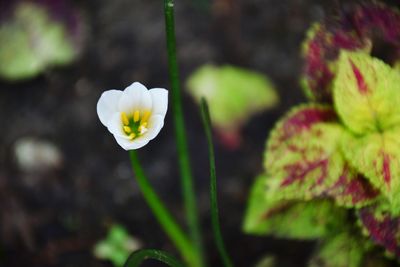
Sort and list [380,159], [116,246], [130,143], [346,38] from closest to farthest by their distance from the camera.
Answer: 1. [130,143]
2. [380,159]
3. [346,38]
4. [116,246]

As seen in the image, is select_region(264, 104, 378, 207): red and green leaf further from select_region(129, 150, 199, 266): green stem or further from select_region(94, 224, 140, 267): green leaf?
select_region(94, 224, 140, 267): green leaf

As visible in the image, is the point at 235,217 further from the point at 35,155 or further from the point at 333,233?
the point at 35,155

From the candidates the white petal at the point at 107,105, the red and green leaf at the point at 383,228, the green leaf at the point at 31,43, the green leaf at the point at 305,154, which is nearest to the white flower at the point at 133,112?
the white petal at the point at 107,105

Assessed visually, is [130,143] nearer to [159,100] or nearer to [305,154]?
[159,100]

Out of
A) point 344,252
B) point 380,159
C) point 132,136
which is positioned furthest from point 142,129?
point 344,252

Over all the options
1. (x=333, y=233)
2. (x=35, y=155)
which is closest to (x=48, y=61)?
(x=35, y=155)

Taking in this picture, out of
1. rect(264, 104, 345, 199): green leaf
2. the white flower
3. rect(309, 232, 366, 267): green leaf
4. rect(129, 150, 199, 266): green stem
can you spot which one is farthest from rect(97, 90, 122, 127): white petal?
rect(309, 232, 366, 267): green leaf

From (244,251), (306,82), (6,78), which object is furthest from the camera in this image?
(6,78)
